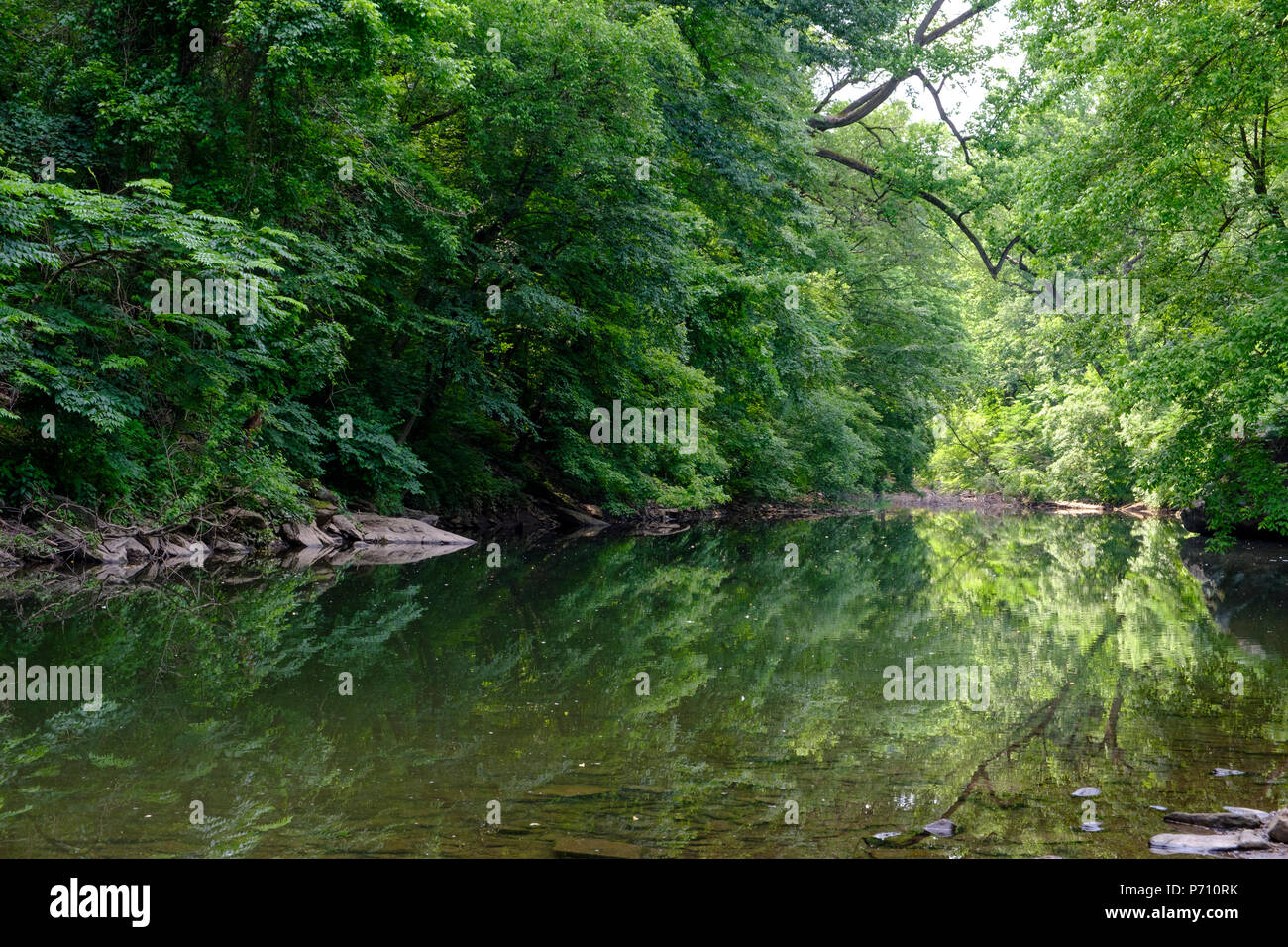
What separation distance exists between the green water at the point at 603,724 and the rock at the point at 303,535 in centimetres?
353

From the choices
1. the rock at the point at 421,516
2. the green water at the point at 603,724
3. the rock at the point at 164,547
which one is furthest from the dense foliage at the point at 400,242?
the green water at the point at 603,724

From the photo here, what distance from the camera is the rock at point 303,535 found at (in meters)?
14.6

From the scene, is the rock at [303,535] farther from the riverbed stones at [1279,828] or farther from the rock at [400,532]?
the riverbed stones at [1279,828]

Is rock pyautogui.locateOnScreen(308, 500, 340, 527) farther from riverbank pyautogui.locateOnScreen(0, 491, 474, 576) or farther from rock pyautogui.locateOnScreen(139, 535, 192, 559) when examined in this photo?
rock pyautogui.locateOnScreen(139, 535, 192, 559)

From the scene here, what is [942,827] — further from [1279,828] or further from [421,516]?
[421,516]

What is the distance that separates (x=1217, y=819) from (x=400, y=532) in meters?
14.1

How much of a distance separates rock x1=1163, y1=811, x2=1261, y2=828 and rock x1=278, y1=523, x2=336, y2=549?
1281 cm

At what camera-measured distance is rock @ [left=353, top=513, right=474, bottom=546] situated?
16153 mm

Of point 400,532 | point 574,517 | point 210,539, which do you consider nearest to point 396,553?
point 400,532

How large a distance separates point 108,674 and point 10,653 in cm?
93

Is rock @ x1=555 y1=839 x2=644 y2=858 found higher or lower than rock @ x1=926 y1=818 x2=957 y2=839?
higher

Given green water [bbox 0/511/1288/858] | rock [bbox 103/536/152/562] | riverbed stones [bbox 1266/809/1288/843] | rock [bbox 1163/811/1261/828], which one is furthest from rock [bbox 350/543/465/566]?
riverbed stones [bbox 1266/809/1288/843]

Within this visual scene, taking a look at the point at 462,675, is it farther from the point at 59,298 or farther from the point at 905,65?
the point at 905,65
